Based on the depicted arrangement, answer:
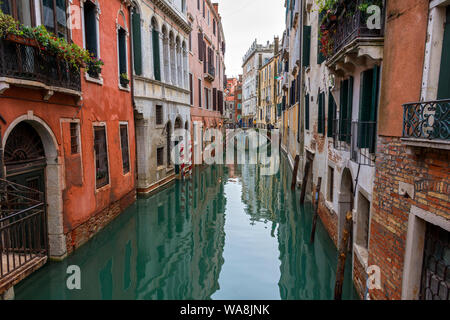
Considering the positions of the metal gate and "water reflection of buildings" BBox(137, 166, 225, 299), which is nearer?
the metal gate

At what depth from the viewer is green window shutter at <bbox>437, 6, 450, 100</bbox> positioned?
3.05 m

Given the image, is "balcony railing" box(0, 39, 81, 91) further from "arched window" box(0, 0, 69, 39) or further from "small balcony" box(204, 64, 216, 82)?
"small balcony" box(204, 64, 216, 82)

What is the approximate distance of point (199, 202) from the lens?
11727 mm

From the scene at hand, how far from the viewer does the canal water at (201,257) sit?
568cm

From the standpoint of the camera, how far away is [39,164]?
6012 mm

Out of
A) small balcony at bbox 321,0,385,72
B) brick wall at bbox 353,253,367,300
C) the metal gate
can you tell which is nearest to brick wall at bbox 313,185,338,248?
brick wall at bbox 353,253,367,300

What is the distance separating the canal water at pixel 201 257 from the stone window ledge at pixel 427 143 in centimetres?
328

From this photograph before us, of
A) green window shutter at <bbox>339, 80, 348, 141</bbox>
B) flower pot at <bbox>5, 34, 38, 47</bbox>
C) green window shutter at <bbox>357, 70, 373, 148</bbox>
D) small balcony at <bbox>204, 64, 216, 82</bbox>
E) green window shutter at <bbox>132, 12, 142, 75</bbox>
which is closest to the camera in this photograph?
flower pot at <bbox>5, 34, 38, 47</bbox>

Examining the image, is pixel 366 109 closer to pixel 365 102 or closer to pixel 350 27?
pixel 365 102

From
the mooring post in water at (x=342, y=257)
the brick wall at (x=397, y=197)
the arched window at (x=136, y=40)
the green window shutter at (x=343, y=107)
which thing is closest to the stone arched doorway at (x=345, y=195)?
the green window shutter at (x=343, y=107)

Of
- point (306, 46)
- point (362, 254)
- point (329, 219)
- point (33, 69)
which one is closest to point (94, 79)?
point (33, 69)

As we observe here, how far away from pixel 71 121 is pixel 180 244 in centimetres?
394

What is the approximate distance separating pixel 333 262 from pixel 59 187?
603 cm

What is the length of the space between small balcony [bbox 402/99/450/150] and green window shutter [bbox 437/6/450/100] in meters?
0.14
